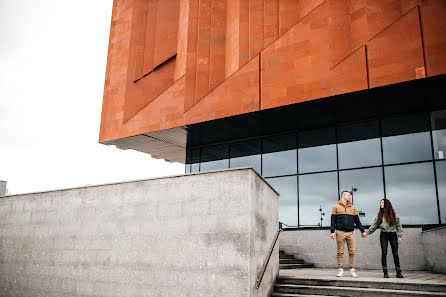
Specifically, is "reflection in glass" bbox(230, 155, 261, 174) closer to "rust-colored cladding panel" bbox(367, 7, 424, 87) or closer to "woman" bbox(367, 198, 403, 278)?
"rust-colored cladding panel" bbox(367, 7, 424, 87)

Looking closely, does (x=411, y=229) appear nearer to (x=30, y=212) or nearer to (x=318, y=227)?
(x=318, y=227)

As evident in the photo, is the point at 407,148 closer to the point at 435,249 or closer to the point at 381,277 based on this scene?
the point at 435,249

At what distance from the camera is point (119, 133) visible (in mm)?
17141

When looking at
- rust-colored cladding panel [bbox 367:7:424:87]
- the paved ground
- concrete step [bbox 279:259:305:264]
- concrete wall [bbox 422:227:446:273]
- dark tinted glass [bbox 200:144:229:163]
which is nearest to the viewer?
the paved ground

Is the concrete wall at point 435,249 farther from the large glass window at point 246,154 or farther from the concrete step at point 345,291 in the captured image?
the large glass window at point 246,154

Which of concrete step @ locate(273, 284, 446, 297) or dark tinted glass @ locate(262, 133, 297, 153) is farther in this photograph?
dark tinted glass @ locate(262, 133, 297, 153)

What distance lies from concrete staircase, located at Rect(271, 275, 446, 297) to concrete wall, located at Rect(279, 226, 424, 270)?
5495mm

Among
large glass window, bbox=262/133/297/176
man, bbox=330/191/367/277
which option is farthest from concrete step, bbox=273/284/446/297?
large glass window, bbox=262/133/297/176

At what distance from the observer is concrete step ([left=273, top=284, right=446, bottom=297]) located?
20.3 feet

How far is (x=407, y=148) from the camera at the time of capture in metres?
13.7

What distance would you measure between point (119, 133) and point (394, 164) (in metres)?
11.9

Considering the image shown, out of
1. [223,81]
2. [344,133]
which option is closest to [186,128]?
[223,81]

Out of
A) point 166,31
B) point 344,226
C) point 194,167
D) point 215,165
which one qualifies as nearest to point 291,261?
point 344,226

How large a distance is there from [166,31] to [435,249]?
1375 centimetres
